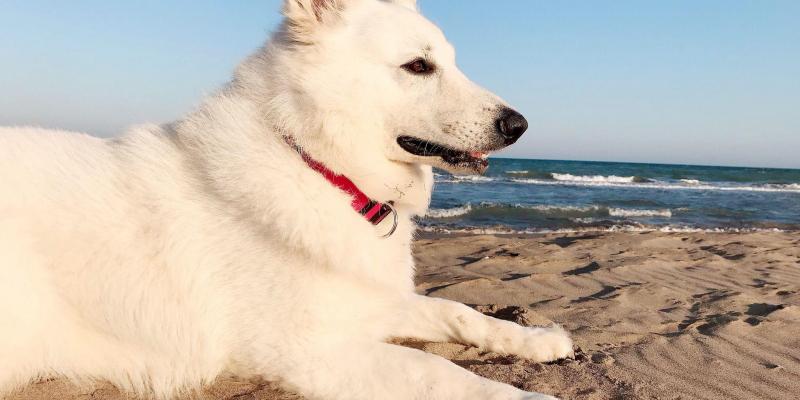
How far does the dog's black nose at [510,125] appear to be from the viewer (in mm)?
2729

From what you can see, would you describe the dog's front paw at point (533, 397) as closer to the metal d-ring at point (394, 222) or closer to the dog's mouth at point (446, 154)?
the metal d-ring at point (394, 222)

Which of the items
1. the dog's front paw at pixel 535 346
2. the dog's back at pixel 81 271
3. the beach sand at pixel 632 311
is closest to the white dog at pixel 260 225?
the dog's back at pixel 81 271

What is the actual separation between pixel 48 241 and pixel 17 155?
0.47 metres

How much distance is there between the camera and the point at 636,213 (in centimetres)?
1257

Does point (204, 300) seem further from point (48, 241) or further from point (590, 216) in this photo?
point (590, 216)

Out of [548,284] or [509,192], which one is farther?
[509,192]

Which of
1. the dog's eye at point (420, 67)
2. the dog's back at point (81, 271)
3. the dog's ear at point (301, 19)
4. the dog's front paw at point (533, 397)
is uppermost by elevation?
the dog's ear at point (301, 19)

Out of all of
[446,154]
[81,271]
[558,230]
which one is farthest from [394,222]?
[558,230]

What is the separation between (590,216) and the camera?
12.0m

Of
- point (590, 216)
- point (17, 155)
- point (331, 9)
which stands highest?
point (331, 9)

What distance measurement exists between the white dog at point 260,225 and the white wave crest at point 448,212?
27.2 feet

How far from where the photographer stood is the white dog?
7.48 ft

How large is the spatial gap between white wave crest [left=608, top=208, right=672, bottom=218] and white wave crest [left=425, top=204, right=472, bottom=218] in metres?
3.30

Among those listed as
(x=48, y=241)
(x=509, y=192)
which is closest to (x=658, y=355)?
(x=48, y=241)
